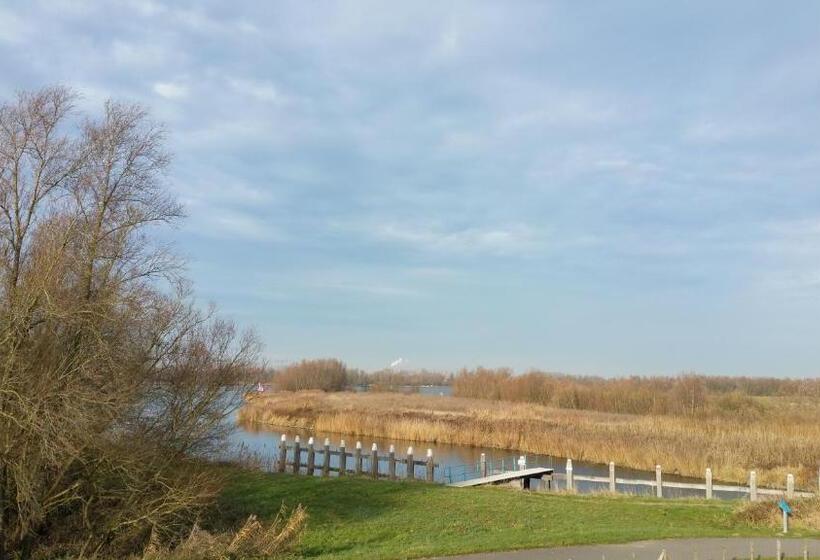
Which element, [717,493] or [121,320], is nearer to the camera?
[121,320]

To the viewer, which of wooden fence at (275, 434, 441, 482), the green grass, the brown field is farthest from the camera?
the brown field

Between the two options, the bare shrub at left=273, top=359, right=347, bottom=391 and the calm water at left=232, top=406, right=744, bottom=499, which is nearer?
the calm water at left=232, top=406, right=744, bottom=499

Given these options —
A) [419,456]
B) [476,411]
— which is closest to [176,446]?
[419,456]

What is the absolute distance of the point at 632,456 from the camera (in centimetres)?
3008

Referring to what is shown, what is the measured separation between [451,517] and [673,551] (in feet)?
17.7

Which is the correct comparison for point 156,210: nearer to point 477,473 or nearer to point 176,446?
point 176,446

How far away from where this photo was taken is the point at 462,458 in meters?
33.5

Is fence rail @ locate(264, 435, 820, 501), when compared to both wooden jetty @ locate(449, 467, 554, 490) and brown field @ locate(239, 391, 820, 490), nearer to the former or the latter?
wooden jetty @ locate(449, 467, 554, 490)

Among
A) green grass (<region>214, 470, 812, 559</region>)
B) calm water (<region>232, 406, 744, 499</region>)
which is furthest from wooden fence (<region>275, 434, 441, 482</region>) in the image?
green grass (<region>214, 470, 812, 559</region>)

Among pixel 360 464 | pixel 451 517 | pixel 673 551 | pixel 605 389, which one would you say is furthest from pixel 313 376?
pixel 673 551

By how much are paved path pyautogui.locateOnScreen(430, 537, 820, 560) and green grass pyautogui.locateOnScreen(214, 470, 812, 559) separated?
1.27ft

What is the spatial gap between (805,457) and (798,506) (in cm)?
Result: 1531

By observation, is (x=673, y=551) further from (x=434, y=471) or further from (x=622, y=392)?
(x=622, y=392)

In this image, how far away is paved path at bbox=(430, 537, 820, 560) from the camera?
9.88 meters
